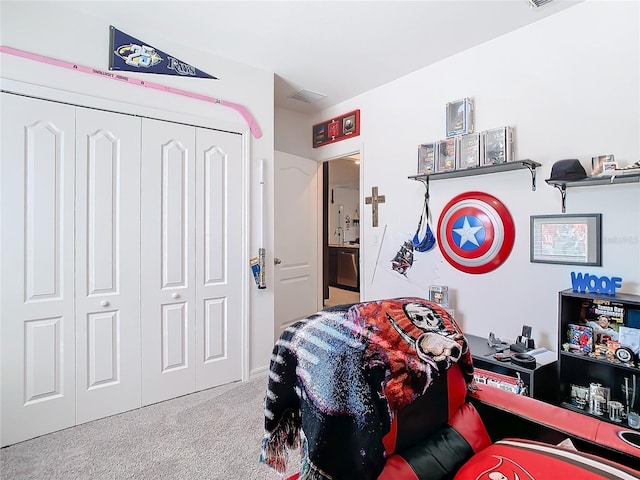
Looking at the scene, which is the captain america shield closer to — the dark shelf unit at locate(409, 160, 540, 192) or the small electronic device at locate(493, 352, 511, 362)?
the dark shelf unit at locate(409, 160, 540, 192)

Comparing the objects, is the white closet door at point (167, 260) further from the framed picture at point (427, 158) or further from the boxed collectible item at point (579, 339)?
the boxed collectible item at point (579, 339)

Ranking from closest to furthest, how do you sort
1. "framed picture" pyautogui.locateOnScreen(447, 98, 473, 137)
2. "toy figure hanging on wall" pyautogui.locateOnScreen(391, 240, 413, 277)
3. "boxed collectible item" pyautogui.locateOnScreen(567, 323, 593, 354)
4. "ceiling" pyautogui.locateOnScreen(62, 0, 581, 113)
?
"boxed collectible item" pyautogui.locateOnScreen(567, 323, 593, 354), "ceiling" pyautogui.locateOnScreen(62, 0, 581, 113), "framed picture" pyautogui.locateOnScreen(447, 98, 473, 137), "toy figure hanging on wall" pyautogui.locateOnScreen(391, 240, 413, 277)

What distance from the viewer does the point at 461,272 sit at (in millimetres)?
2635

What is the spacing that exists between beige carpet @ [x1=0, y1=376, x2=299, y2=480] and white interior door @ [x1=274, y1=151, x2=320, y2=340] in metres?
1.33

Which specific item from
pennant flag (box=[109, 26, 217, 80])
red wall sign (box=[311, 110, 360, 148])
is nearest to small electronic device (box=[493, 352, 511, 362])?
red wall sign (box=[311, 110, 360, 148])

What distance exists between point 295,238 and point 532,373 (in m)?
2.45

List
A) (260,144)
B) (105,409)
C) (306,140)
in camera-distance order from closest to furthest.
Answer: (105,409)
(260,144)
(306,140)

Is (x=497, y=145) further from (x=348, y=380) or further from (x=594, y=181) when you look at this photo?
(x=348, y=380)

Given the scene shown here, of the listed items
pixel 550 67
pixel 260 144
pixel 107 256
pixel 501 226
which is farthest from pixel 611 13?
pixel 107 256

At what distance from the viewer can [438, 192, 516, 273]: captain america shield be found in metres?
2.38

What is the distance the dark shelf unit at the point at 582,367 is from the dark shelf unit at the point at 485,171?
2.55 ft

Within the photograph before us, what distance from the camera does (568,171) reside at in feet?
6.37

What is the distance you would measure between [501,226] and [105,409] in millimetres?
2963

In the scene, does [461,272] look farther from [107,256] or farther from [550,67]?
[107,256]
